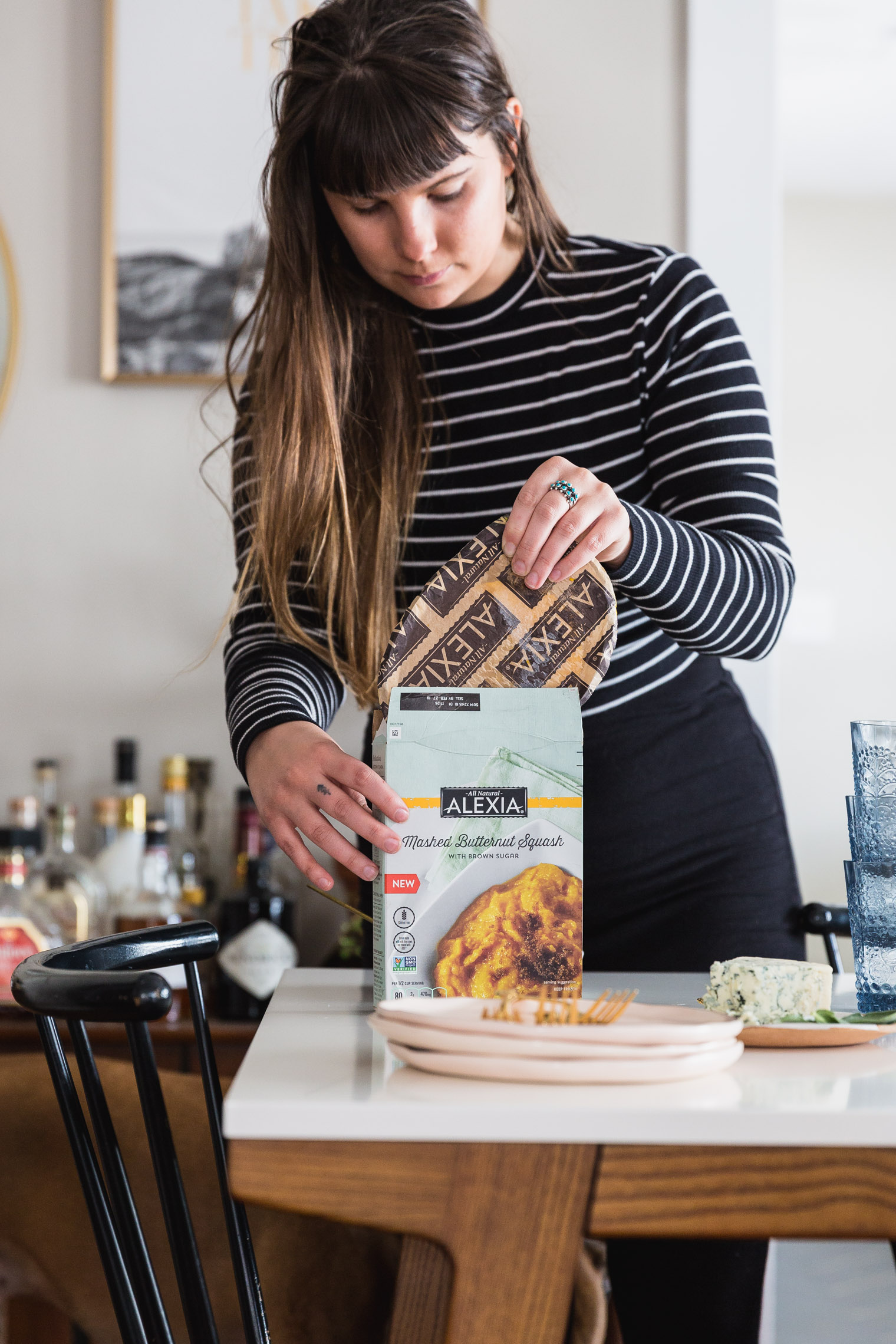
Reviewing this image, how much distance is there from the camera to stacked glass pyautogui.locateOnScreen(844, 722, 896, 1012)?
2.30 ft

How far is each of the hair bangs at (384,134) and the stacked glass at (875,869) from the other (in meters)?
0.52

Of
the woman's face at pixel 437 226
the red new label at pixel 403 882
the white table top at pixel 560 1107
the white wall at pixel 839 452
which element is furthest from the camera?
the white wall at pixel 839 452

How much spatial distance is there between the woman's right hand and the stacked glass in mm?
267

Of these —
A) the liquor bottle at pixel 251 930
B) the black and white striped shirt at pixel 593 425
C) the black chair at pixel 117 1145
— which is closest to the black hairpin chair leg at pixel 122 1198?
the black chair at pixel 117 1145

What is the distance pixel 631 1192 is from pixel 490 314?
86 centimetres

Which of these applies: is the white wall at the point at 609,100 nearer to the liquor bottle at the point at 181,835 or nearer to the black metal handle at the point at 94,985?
the liquor bottle at the point at 181,835

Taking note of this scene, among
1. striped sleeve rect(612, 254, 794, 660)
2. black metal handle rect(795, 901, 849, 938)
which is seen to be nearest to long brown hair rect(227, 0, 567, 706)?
striped sleeve rect(612, 254, 794, 660)

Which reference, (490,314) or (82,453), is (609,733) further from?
(82,453)

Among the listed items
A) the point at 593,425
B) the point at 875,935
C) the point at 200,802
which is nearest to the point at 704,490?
A: the point at 593,425

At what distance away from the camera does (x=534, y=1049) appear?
1.64ft

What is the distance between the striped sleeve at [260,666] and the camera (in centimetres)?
91

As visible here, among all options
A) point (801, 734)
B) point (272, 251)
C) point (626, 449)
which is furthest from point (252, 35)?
point (801, 734)

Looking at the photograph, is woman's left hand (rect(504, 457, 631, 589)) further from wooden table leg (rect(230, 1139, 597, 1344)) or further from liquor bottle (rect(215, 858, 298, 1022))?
liquor bottle (rect(215, 858, 298, 1022))

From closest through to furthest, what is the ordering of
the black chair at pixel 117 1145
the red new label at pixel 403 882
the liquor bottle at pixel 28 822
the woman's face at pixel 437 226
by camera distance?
the black chair at pixel 117 1145
the red new label at pixel 403 882
the woman's face at pixel 437 226
the liquor bottle at pixel 28 822
